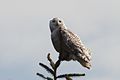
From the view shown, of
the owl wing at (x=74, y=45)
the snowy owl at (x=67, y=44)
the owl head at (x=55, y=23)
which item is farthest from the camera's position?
the owl head at (x=55, y=23)

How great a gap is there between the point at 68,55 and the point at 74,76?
4418 mm

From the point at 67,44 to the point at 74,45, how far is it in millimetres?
578

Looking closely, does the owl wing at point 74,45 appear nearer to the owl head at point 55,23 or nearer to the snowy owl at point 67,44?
the snowy owl at point 67,44

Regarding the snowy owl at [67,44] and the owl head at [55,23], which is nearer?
the snowy owl at [67,44]

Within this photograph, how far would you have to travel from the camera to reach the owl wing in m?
10.3

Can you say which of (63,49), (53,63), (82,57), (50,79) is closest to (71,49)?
(63,49)

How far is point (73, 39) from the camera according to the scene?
12.3m

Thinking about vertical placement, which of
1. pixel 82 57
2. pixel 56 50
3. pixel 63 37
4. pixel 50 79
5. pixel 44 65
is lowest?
pixel 50 79

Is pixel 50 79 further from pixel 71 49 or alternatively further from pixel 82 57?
pixel 71 49

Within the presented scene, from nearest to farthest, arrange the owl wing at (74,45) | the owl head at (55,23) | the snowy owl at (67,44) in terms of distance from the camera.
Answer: the snowy owl at (67,44) < the owl wing at (74,45) < the owl head at (55,23)

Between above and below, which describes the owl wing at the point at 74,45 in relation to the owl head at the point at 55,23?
below

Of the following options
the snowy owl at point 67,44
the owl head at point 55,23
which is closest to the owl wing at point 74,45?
the snowy owl at point 67,44

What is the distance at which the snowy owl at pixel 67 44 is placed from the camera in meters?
10.1

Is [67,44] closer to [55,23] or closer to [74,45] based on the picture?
[74,45]
